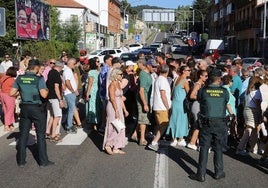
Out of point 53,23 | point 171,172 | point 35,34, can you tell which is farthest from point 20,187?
point 53,23

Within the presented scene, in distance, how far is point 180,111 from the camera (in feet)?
31.3

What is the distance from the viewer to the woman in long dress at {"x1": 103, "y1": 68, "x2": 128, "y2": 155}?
8594 millimetres

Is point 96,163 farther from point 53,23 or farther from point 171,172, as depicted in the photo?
point 53,23

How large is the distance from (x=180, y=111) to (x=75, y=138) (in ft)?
8.73

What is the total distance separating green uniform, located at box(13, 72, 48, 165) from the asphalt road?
1.29 ft

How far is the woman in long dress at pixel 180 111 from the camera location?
30.8 ft

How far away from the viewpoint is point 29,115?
7.78 meters

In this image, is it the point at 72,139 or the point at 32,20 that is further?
the point at 32,20

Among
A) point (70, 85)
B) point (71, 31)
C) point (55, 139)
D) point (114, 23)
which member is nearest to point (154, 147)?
point (55, 139)

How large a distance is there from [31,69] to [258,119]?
14.2 feet

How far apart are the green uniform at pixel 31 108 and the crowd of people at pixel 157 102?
7.4 inches

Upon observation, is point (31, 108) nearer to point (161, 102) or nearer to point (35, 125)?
point (35, 125)

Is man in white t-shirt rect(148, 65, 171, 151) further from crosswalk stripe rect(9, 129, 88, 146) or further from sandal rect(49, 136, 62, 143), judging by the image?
sandal rect(49, 136, 62, 143)

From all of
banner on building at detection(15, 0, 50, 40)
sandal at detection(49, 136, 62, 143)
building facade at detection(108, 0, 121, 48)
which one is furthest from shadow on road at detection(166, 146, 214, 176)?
building facade at detection(108, 0, 121, 48)
